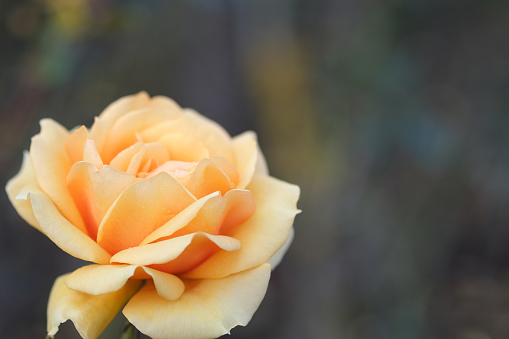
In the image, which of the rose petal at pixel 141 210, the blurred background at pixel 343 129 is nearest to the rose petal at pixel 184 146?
the rose petal at pixel 141 210

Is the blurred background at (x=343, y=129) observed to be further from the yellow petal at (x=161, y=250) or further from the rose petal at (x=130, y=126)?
the yellow petal at (x=161, y=250)

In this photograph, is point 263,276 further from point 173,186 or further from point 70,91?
point 70,91

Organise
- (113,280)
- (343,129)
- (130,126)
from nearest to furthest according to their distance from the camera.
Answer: (113,280), (130,126), (343,129)

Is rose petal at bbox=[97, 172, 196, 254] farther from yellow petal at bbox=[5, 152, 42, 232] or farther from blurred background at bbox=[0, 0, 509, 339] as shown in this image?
blurred background at bbox=[0, 0, 509, 339]

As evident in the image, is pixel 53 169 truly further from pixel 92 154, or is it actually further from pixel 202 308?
pixel 202 308

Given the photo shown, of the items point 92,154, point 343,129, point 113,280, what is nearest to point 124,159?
point 92,154
